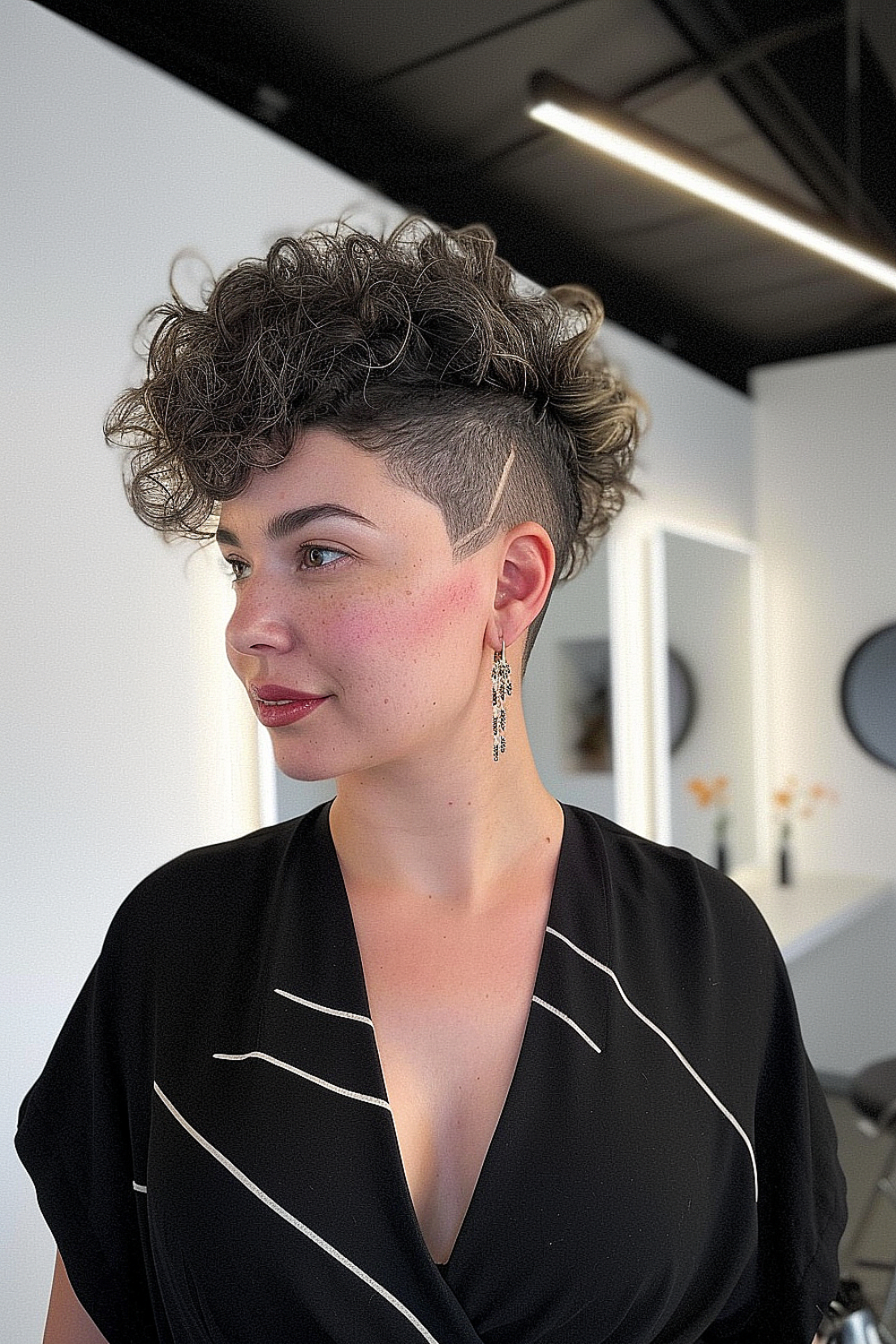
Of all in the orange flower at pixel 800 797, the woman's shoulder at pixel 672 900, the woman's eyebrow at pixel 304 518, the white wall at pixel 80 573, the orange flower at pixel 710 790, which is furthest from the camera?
the orange flower at pixel 800 797

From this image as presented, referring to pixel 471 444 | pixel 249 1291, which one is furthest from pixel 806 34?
pixel 249 1291

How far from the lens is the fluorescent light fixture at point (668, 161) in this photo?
1.72 m

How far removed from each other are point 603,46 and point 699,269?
129 centimetres

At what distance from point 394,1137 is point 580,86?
2227mm

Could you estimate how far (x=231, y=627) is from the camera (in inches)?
35.2

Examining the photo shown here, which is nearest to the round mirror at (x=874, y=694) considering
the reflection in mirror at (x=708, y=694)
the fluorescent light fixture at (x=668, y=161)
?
the reflection in mirror at (x=708, y=694)

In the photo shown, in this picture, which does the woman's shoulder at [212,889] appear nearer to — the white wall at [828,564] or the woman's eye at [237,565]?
the woman's eye at [237,565]

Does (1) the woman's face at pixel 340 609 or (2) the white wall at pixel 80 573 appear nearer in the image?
(1) the woman's face at pixel 340 609

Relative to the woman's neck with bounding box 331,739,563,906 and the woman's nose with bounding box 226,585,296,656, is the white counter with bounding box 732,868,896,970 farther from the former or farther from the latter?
the woman's nose with bounding box 226,585,296,656

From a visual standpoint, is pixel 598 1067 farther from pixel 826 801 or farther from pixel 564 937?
pixel 826 801

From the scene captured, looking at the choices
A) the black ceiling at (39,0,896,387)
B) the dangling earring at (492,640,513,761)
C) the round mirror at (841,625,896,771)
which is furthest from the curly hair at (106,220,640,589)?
the round mirror at (841,625,896,771)

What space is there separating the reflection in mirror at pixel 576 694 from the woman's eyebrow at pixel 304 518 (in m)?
2.09

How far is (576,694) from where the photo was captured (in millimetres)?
3172

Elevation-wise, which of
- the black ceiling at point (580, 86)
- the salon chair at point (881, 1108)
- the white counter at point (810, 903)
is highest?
the black ceiling at point (580, 86)
